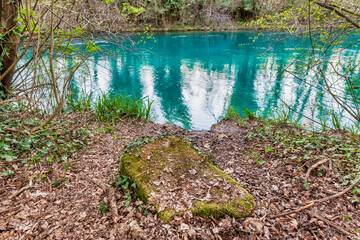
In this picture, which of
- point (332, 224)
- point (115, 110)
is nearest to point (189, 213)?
point (332, 224)

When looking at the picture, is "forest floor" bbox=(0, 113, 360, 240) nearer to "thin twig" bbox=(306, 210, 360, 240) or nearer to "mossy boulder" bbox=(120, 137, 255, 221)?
"thin twig" bbox=(306, 210, 360, 240)

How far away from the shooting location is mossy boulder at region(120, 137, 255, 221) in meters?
2.26

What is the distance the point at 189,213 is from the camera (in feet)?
7.23

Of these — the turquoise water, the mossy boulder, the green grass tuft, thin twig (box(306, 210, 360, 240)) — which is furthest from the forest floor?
the turquoise water

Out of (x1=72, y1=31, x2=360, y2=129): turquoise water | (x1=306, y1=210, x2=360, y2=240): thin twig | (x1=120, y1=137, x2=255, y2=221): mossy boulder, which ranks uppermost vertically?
(x1=120, y1=137, x2=255, y2=221): mossy boulder

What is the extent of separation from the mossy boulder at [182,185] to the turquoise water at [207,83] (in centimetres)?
289

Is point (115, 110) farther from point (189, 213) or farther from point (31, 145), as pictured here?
point (189, 213)

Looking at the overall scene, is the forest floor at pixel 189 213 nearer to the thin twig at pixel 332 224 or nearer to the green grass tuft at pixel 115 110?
the thin twig at pixel 332 224

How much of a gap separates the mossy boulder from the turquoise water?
2894 mm

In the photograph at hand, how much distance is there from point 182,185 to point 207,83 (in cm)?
956

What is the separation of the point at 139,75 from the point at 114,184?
1066cm

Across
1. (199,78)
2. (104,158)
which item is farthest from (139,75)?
(104,158)

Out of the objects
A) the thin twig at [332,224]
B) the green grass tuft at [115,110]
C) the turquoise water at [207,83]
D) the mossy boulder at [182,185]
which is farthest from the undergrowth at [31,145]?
the thin twig at [332,224]

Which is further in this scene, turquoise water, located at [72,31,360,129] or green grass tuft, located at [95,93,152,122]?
turquoise water, located at [72,31,360,129]
